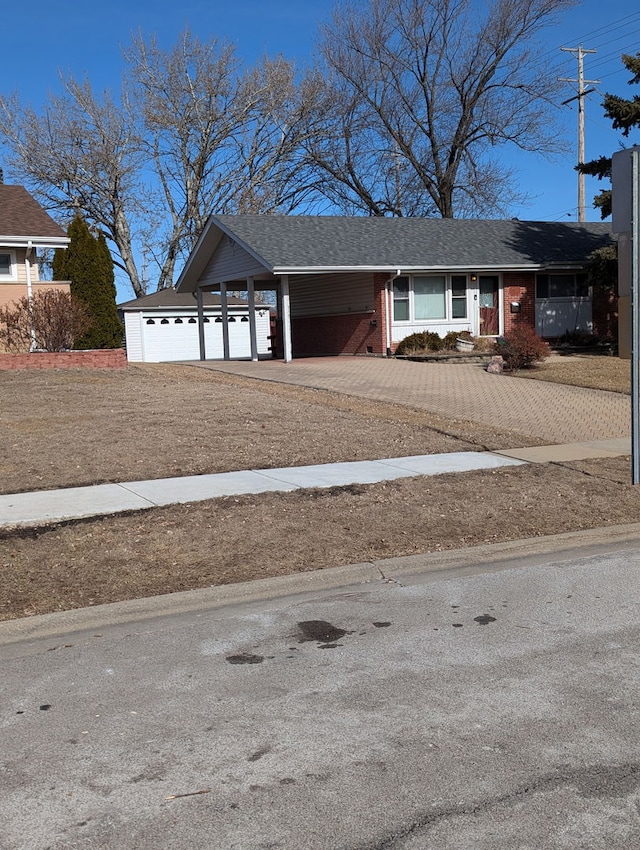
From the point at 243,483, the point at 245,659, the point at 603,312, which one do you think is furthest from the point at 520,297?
the point at 245,659

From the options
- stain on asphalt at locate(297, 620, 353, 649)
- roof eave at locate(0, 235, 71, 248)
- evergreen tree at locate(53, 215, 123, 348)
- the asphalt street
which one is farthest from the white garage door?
stain on asphalt at locate(297, 620, 353, 649)

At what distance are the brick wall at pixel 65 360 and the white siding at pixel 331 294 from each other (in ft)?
27.1

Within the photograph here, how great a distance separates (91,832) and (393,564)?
407 centimetres

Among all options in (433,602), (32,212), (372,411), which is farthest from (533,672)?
(32,212)

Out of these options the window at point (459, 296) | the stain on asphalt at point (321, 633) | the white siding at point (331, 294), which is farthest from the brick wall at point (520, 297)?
the stain on asphalt at point (321, 633)

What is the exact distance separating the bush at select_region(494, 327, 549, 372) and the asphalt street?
15.9 m

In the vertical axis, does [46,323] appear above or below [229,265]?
below

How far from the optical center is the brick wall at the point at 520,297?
28641 mm

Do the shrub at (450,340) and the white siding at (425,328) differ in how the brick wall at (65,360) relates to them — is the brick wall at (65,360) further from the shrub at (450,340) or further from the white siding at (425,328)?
the shrub at (450,340)

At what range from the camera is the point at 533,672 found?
16.2ft

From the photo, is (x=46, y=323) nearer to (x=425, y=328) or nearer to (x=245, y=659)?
(x=425, y=328)

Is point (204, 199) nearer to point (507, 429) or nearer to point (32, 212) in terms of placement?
point (32, 212)

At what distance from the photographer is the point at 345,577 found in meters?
6.93

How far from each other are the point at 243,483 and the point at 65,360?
13207mm
